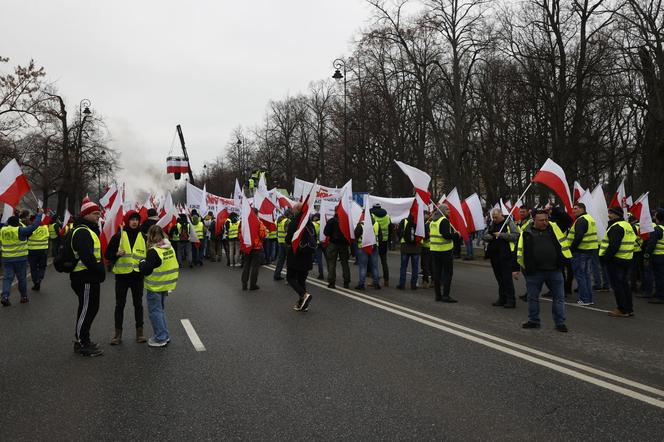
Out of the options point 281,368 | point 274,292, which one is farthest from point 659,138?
point 281,368

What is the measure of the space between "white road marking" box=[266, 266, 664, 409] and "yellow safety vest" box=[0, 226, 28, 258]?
6.89m

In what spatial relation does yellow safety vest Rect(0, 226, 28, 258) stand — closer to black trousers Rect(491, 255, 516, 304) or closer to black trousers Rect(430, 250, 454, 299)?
black trousers Rect(430, 250, 454, 299)

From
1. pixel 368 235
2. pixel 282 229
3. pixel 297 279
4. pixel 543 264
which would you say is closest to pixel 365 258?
pixel 368 235

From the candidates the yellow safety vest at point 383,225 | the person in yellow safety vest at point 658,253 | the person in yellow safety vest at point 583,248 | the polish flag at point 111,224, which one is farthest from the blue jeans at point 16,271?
the person in yellow safety vest at point 658,253

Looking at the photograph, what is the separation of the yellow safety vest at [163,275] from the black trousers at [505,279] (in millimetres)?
5729

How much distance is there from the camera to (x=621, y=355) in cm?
599

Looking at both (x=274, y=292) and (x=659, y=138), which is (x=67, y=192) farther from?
(x=659, y=138)

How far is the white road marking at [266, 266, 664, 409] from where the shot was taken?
4719mm

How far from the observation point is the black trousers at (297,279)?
8.89m

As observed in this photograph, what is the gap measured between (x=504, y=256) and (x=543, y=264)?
221cm

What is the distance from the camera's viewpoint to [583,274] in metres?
9.59

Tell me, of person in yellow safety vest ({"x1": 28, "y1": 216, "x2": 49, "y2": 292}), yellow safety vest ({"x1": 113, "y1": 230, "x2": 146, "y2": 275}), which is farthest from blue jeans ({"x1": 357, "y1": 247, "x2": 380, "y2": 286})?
person in yellow safety vest ({"x1": 28, "y1": 216, "x2": 49, "y2": 292})

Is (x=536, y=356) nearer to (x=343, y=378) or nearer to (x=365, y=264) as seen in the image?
(x=343, y=378)

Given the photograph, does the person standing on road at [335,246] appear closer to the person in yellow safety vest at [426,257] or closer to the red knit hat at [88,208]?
the person in yellow safety vest at [426,257]
